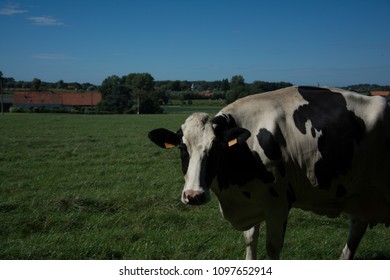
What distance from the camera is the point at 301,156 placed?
4254 millimetres

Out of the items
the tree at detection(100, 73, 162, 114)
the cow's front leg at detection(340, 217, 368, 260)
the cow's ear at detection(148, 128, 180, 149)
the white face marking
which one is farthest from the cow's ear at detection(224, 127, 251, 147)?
the tree at detection(100, 73, 162, 114)

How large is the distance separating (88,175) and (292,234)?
222 inches

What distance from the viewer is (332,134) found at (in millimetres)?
4301

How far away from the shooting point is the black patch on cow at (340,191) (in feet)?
14.5

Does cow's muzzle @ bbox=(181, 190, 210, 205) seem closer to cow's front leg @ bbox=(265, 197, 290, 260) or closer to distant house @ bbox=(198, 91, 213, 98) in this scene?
cow's front leg @ bbox=(265, 197, 290, 260)

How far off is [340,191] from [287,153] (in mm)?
748

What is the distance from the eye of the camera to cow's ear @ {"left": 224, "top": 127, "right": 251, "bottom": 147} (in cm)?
391

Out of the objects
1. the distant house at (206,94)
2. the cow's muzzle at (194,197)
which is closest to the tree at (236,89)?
the distant house at (206,94)

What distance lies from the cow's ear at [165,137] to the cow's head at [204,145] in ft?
0.32

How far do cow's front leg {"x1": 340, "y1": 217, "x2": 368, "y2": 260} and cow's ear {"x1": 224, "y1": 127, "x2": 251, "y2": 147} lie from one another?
198 centimetres

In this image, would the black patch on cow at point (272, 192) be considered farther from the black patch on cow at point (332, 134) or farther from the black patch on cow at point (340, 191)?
the black patch on cow at point (340, 191)

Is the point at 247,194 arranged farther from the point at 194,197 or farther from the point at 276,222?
the point at 194,197

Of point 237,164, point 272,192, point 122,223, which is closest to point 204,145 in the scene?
point 237,164

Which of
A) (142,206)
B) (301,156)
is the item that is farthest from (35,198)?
(301,156)
